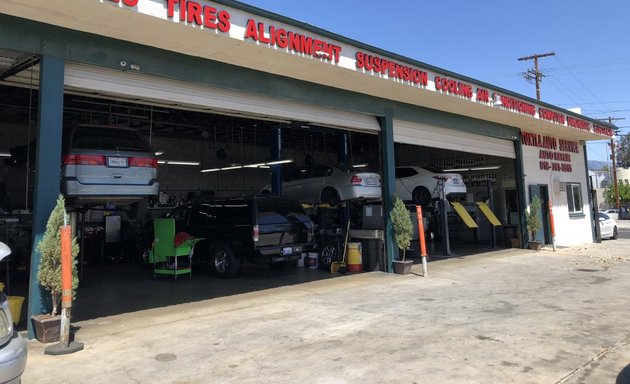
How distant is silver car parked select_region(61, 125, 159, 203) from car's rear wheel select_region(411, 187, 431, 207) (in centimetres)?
1042

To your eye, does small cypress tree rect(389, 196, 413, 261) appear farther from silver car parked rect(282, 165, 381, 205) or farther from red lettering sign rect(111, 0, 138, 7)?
red lettering sign rect(111, 0, 138, 7)

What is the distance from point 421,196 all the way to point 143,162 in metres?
10.7

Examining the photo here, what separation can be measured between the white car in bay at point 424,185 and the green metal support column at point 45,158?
474 inches

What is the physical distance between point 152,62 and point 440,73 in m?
7.27

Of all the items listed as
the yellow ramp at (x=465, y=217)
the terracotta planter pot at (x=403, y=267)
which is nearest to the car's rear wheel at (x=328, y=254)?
the terracotta planter pot at (x=403, y=267)

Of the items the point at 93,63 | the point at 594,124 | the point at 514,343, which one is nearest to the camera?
the point at 514,343

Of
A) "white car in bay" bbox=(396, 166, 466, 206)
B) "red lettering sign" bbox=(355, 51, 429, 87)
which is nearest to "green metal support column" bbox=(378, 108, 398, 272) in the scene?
"red lettering sign" bbox=(355, 51, 429, 87)

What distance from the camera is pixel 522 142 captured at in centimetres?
1800

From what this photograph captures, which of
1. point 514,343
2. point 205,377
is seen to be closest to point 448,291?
point 514,343

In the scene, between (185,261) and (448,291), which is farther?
(185,261)

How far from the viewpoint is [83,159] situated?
294 inches

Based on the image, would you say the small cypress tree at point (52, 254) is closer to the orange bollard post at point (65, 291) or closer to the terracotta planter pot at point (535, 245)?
the orange bollard post at point (65, 291)

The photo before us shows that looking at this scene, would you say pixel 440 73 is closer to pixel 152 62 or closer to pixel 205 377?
pixel 152 62

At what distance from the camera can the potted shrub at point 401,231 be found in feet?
37.8
